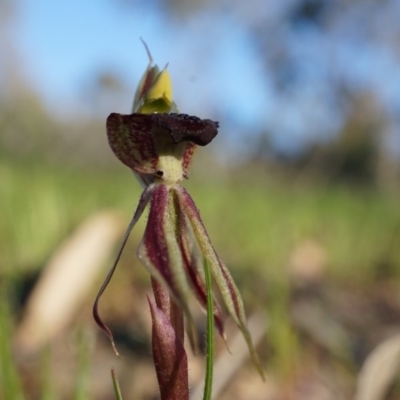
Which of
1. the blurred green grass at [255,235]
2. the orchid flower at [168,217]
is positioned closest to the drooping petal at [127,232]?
the orchid flower at [168,217]

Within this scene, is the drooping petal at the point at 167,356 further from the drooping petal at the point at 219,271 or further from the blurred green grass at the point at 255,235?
the blurred green grass at the point at 255,235

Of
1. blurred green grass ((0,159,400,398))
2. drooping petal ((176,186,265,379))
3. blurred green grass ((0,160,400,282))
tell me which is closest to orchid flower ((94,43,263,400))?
drooping petal ((176,186,265,379))

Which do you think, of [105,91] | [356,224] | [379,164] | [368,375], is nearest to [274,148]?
[379,164]

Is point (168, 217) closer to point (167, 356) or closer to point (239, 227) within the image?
point (167, 356)

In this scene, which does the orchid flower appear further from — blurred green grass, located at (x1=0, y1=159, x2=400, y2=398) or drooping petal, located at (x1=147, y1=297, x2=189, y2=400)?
blurred green grass, located at (x1=0, y1=159, x2=400, y2=398)

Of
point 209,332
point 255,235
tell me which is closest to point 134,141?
point 209,332

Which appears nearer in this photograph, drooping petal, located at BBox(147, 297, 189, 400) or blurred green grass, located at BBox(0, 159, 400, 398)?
drooping petal, located at BBox(147, 297, 189, 400)

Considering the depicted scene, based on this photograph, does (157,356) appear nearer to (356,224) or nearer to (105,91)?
(356,224)

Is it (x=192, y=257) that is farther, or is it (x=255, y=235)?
(x=255, y=235)
